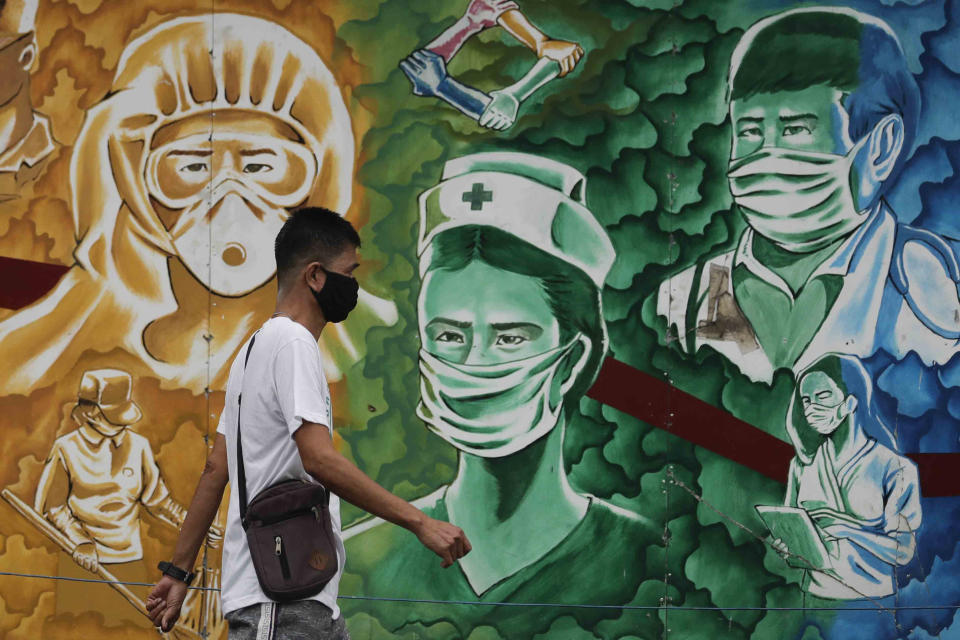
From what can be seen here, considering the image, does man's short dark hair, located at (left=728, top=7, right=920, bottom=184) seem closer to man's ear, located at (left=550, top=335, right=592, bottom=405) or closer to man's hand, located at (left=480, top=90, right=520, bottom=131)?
man's hand, located at (left=480, top=90, right=520, bottom=131)

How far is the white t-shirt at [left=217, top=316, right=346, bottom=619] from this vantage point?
3.45 m

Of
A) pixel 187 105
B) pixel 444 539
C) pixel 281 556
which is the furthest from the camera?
pixel 187 105

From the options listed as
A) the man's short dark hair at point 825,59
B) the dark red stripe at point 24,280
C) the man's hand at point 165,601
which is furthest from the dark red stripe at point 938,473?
the dark red stripe at point 24,280

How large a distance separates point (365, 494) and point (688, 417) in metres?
2.89

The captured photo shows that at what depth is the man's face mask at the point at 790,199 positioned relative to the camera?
605cm

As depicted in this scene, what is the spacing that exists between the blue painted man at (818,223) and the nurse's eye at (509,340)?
73 centimetres

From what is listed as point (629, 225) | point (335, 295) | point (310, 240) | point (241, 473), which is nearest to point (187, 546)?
point (241, 473)

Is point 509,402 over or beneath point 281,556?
beneath

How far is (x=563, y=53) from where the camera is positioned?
6.04 m

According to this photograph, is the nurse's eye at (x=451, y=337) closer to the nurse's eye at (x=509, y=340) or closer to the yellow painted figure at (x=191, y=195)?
the nurse's eye at (x=509, y=340)

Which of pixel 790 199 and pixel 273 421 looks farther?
pixel 790 199

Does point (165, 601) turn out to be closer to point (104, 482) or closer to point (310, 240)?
point (310, 240)

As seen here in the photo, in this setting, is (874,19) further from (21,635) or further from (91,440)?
(21,635)

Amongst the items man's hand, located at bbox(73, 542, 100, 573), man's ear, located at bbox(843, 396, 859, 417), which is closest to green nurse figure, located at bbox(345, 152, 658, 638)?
man's ear, located at bbox(843, 396, 859, 417)
